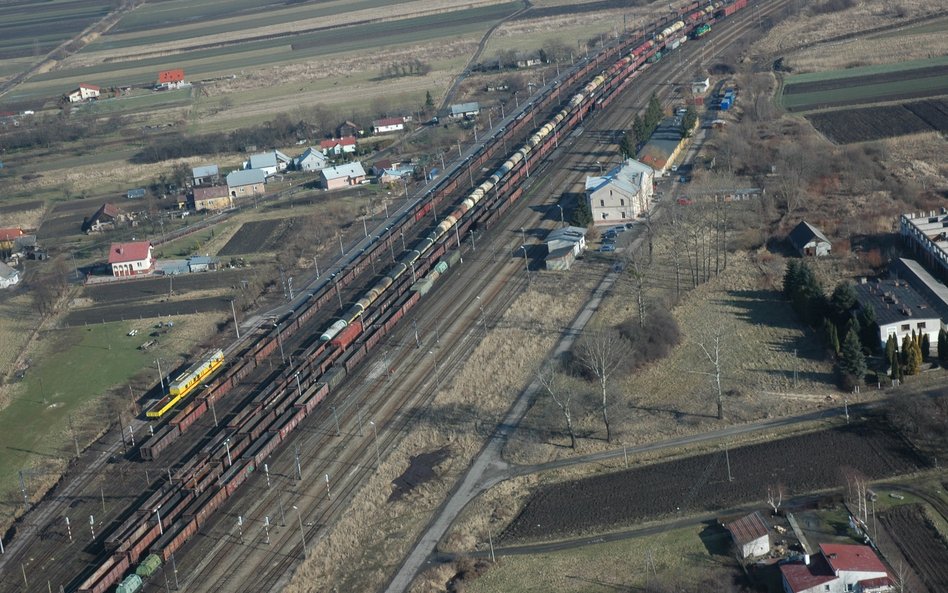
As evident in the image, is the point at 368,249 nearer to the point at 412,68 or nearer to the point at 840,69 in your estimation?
the point at 840,69

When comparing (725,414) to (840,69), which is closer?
(725,414)

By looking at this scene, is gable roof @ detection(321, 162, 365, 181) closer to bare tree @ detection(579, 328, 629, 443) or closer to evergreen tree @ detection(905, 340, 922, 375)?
bare tree @ detection(579, 328, 629, 443)

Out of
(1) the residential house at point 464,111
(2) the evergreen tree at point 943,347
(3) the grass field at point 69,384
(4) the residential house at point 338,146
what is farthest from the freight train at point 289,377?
(2) the evergreen tree at point 943,347

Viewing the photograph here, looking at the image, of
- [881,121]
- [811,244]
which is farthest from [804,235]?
[881,121]

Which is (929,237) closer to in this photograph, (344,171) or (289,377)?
(289,377)

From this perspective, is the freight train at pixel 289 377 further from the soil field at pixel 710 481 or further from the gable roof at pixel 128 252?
the gable roof at pixel 128 252

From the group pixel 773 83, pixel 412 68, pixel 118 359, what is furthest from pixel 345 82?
pixel 118 359
